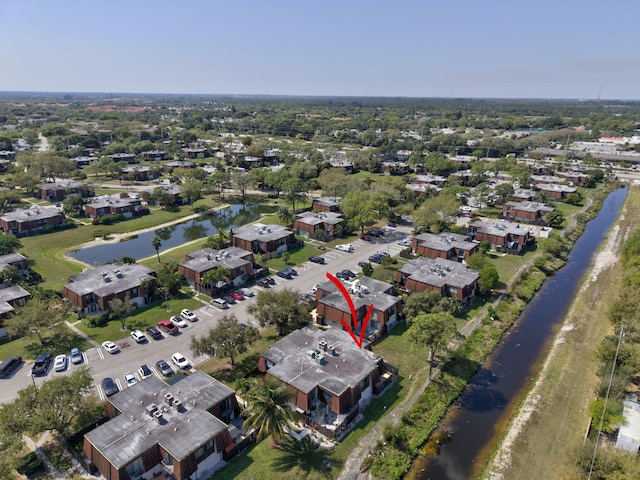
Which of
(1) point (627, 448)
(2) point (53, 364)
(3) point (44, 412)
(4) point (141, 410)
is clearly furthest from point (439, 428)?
(2) point (53, 364)

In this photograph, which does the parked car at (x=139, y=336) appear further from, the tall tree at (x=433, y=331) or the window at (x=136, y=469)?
the tall tree at (x=433, y=331)

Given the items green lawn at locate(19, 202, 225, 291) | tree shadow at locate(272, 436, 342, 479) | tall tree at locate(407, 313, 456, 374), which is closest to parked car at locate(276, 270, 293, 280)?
tall tree at locate(407, 313, 456, 374)

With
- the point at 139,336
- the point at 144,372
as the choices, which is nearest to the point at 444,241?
the point at 139,336

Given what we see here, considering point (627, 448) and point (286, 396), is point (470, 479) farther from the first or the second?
point (286, 396)

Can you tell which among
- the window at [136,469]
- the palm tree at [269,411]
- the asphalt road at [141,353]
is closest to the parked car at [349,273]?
the asphalt road at [141,353]

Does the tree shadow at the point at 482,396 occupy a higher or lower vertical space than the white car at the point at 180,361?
lower

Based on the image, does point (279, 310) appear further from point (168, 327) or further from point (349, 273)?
point (349, 273)

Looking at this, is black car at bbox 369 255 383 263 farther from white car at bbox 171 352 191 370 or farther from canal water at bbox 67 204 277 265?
canal water at bbox 67 204 277 265
